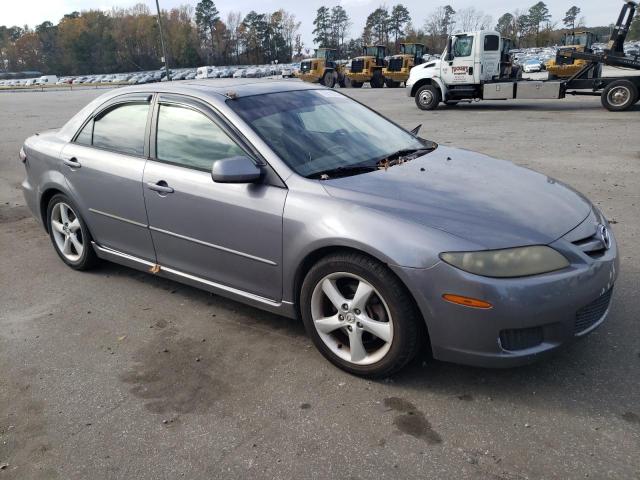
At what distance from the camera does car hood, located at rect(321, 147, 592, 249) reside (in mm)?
2662

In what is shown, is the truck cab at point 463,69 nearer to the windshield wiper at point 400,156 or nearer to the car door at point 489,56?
the car door at point 489,56

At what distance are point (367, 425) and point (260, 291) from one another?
1116 millimetres

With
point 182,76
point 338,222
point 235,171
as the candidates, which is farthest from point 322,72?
point 182,76

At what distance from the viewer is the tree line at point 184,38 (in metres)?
109

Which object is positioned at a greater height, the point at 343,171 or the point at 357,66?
the point at 343,171

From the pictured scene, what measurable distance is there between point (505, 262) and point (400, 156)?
1.37 m

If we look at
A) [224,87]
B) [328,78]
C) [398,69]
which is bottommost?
[328,78]

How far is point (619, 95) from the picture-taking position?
1553 centimetres

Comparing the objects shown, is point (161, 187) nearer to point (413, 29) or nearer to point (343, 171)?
point (343, 171)

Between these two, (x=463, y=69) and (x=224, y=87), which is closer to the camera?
(x=224, y=87)

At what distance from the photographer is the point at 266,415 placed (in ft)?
8.87

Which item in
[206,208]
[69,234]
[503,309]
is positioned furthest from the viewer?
[69,234]

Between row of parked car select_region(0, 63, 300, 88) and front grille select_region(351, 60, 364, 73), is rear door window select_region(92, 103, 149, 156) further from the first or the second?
row of parked car select_region(0, 63, 300, 88)

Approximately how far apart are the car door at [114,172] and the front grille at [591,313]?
2811 mm
